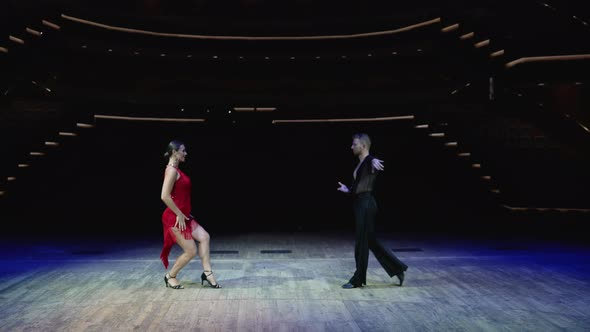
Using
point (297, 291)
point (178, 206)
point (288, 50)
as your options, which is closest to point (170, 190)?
point (178, 206)

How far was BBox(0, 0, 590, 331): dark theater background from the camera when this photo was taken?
8992 mm

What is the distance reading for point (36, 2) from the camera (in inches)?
508

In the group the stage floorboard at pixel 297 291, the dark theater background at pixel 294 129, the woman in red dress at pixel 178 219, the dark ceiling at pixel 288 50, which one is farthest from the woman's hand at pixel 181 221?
the dark ceiling at pixel 288 50

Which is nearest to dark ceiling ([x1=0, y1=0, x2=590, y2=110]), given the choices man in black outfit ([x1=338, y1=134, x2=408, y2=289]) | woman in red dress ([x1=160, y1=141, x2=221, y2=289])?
man in black outfit ([x1=338, y1=134, x2=408, y2=289])

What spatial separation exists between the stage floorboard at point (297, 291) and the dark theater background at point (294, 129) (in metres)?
0.10

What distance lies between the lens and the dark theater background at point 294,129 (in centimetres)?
899

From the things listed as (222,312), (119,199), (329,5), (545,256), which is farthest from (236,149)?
(222,312)

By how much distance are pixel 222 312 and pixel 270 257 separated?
3050mm

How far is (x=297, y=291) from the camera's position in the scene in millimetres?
5418

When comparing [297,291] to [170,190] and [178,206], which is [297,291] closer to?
[178,206]

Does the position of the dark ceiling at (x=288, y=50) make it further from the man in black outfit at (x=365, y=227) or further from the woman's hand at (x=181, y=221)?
the woman's hand at (x=181, y=221)

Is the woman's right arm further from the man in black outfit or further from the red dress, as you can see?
the man in black outfit

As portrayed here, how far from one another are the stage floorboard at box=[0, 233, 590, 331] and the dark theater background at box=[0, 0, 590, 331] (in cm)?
10

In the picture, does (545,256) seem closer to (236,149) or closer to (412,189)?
(412,189)
